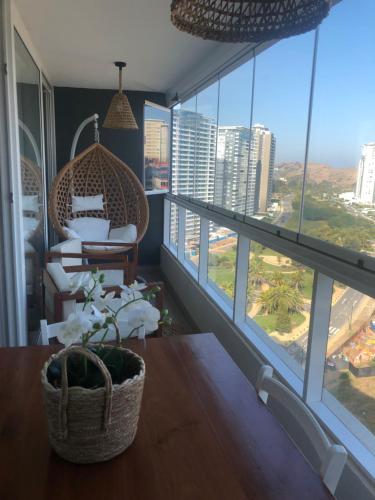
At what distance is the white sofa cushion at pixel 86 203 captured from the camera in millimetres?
4762

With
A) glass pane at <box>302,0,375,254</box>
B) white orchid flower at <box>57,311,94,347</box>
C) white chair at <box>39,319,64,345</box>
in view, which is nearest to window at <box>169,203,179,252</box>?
glass pane at <box>302,0,375,254</box>

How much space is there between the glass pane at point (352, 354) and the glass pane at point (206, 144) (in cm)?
196

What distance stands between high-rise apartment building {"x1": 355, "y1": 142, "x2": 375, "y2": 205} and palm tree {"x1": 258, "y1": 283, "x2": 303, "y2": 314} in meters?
0.73

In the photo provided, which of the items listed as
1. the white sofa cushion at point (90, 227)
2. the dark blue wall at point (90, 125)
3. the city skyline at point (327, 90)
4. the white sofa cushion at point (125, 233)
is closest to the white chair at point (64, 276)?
the white sofa cushion at point (90, 227)

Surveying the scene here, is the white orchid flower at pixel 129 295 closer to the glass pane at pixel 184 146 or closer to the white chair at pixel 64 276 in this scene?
the white chair at pixel 64 276

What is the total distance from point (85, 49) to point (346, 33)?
2595 millimetres

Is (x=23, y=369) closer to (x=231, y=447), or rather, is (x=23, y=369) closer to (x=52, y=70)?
(x=231, y=447)

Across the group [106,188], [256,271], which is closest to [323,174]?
[256,271]

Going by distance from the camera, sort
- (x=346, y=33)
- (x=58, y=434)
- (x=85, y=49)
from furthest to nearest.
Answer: (x=85, y=49), (x=346, y=33), (x=58, y=434)

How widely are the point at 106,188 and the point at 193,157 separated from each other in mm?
1397

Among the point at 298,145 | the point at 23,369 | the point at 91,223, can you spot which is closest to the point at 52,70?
the point at 91,223

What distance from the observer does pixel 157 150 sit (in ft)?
17.7

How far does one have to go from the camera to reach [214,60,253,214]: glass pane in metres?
2.80

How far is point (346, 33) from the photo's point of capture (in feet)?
5.49
